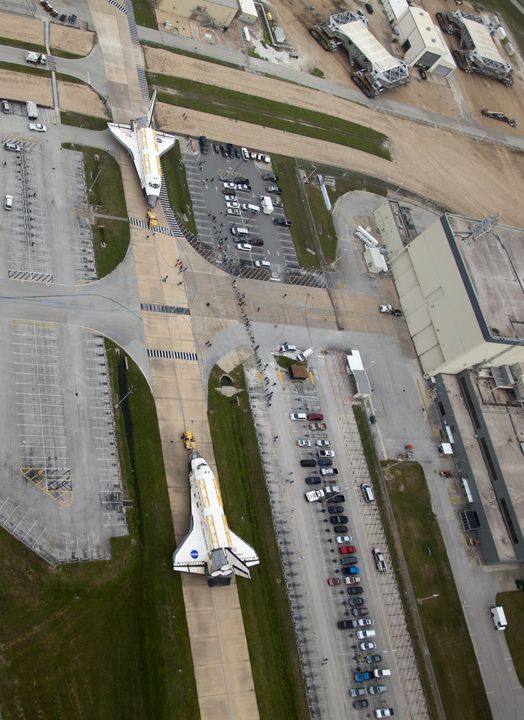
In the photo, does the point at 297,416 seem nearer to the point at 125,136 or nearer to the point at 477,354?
the point at 477,354

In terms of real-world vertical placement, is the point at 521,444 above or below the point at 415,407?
below

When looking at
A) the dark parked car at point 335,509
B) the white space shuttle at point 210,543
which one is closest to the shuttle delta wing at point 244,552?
the white space shuttle at point 210,543

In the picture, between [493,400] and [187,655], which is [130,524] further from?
[493,400]

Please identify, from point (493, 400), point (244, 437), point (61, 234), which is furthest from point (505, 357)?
point (61, 234)

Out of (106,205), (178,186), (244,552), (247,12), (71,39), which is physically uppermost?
(247,12)

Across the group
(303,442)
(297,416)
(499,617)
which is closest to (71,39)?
(297,416)

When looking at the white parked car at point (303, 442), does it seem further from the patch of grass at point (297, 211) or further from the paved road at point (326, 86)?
the paved road at point (326, 86)

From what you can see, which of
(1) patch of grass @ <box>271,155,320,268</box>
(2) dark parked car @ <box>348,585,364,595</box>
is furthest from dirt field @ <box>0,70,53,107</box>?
(2) dark parked car @ <box>348,585,364,595</box>
